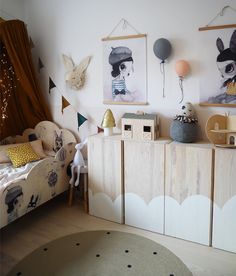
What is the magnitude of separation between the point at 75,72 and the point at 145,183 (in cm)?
142

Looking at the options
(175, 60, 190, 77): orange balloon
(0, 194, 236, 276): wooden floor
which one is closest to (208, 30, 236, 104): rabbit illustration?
(175, 60, 190, 77): orange balloon

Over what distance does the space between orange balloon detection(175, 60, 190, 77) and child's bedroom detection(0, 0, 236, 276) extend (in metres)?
0.01

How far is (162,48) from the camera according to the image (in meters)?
2.41

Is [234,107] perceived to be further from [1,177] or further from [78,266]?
[1,177]

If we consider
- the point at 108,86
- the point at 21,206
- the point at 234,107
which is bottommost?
the point at 21,206

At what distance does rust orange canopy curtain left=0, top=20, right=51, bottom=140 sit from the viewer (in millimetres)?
3016

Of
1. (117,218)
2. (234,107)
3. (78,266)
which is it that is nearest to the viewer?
(78,266)

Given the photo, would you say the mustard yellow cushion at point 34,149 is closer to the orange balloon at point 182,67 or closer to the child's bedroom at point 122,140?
the child's bedroom at point 122,140

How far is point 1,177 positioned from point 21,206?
1.36ft

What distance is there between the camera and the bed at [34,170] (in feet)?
7.43

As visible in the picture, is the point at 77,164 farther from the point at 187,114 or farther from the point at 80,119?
the point at 187,114

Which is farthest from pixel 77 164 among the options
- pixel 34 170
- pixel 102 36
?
pixel 102 36

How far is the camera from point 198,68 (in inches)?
94.1

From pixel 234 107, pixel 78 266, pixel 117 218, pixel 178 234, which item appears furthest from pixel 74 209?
pixel 234 107
